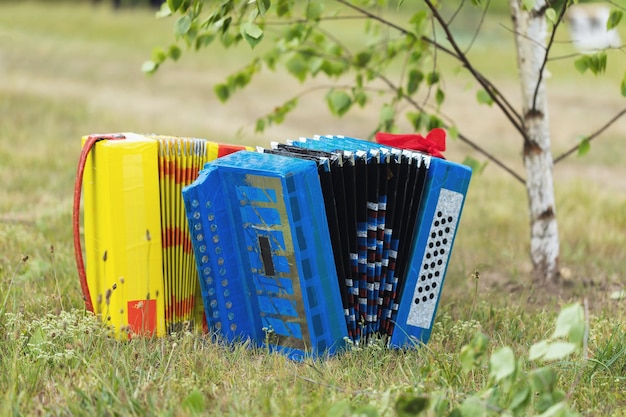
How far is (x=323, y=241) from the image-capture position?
3213 mm

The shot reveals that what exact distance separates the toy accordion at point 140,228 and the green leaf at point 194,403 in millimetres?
823

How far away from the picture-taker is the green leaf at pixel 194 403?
2.56m

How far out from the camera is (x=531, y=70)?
4.73 m

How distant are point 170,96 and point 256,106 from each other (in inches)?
70.6

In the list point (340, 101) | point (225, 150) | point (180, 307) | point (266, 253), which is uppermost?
point (340, 101)

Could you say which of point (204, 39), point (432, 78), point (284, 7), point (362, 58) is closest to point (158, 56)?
point (204, 39)

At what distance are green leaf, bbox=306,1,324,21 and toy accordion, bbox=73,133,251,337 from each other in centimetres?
123

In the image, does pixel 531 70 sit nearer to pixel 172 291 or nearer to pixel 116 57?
pixel 172 291

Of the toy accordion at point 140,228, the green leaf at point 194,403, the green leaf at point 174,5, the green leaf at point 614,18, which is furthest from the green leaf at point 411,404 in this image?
the green leaf at point 614,18

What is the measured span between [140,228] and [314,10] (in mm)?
1717

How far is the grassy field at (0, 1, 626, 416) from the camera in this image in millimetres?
2748

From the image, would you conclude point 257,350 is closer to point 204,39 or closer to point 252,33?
point 252,33

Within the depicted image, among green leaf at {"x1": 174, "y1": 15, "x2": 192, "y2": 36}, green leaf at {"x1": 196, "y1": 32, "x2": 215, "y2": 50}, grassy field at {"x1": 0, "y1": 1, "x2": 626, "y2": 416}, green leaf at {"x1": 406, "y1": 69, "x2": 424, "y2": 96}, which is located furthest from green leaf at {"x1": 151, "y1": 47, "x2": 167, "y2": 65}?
green leaf at {"x1": 406, "y1": 69, "x2": 424, "y2": 96}

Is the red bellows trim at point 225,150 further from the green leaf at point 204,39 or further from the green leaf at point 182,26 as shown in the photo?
the green leaf at point 204,39
